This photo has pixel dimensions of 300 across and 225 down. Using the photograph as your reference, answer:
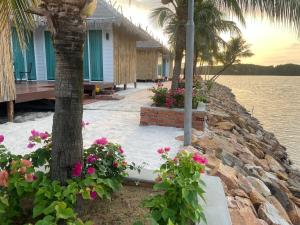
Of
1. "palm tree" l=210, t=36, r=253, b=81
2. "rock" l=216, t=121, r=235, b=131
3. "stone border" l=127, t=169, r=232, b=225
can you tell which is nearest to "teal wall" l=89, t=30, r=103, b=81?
"rock" l=216, t=121, r=235, b=131

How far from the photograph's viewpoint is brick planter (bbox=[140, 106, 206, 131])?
7.55 m

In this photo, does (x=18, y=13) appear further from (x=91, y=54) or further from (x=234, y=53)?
(x=234, y=53)

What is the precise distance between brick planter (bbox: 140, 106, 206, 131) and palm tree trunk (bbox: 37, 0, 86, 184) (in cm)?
499

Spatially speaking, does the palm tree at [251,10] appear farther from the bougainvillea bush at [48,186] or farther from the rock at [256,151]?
the bougainvillea bush at [48,186]

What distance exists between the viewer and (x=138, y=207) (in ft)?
9.97

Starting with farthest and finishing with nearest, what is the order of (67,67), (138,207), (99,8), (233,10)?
(99,8), (233,10), (138,207), (67,67)

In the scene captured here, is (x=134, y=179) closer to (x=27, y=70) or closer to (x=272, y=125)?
(x=27, y=70)

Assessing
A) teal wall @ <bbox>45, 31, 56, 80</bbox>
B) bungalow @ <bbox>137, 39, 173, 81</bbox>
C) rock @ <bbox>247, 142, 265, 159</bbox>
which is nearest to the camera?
rock @ <bbox>247, 142, 265, 159</bbox>

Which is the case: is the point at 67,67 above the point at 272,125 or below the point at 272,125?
above

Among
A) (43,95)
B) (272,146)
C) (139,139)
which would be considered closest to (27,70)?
(43,95)

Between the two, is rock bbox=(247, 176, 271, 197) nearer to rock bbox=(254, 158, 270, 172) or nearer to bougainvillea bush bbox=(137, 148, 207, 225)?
rock bbox=(254, 158, 270, 172)

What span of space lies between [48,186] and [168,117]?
552 centimetres

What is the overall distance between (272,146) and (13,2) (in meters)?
10.4

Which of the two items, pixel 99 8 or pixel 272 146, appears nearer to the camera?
pixel 272 146
